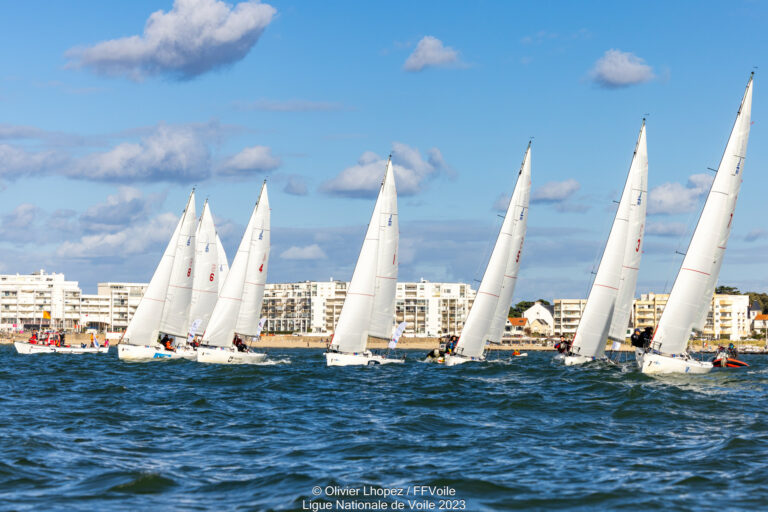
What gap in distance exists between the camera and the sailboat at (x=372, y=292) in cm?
4809

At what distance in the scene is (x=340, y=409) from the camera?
2639cm

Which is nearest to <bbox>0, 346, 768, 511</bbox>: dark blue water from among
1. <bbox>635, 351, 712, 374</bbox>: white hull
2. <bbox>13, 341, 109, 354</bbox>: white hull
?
<bbox>635, 351, 712, 374</bbox>: white hull

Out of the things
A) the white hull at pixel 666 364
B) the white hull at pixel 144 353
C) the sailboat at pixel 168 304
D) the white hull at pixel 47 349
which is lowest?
the white hull at pixel 47 349

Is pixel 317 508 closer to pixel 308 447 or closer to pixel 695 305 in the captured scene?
pixel 308 447

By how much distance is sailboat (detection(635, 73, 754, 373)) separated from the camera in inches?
1512

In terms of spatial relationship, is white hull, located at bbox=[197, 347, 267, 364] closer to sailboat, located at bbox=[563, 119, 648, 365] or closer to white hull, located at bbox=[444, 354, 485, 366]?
white hull, located at bbox=[444, 354, 485, 366]

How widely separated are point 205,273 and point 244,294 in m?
6.06

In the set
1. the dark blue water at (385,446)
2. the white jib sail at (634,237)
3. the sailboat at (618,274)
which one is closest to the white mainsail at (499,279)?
the sailboat at (618,274)

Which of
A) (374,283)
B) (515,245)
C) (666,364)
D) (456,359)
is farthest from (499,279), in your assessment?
(666,364)

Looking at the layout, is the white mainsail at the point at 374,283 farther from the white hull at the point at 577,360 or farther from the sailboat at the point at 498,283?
the white hull at the point at 577,360

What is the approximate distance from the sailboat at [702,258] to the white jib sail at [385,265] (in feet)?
49.2

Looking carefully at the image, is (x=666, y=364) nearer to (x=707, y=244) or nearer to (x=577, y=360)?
(x=707, y=244)

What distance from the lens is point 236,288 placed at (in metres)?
53.8

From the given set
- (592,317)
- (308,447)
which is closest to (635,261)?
(592,317)
